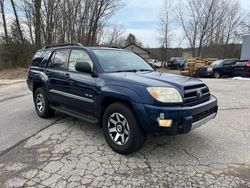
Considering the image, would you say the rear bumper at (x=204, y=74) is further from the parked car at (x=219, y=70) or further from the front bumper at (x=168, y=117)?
the front bumper at (x=168, y=117)

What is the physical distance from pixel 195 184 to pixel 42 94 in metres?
4.11

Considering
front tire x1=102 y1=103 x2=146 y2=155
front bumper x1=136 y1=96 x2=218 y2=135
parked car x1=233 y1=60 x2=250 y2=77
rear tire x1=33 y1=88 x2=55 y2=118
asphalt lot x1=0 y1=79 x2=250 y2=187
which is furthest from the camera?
parked car x1=233 y1=60 x2=250 y2=77

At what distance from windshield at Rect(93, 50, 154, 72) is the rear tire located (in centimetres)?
189

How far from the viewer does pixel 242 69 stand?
57.3 feet

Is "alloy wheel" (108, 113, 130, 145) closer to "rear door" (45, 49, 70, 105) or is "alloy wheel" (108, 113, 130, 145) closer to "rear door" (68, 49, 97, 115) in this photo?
"rear door" (68, 49, 97, 115)

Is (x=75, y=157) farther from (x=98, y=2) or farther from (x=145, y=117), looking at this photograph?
(x=98, y=2)

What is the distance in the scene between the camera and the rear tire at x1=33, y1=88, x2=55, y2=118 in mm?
6129

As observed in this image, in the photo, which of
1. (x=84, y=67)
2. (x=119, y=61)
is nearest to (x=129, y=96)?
(x=84, y=67)

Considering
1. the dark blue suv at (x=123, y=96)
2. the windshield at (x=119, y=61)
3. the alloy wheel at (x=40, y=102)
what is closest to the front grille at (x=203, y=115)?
the dark blue suv at (x=123, y=96)

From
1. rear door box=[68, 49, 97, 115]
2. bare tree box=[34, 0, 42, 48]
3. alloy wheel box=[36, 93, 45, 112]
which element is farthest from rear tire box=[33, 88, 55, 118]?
bare tree box=[34, 0, 42, 48]

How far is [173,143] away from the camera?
4.69 meters

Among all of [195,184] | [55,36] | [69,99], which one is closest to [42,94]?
[69,99]

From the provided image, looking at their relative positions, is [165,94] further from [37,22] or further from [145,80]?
[37,22]

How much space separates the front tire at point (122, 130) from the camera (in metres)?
3.96
